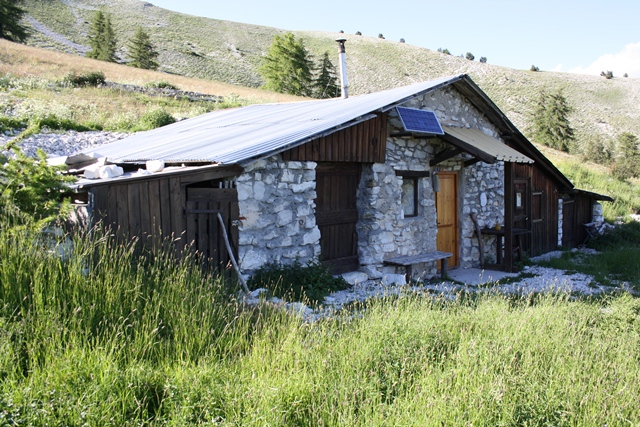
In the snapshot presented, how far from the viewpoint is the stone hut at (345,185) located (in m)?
6.98

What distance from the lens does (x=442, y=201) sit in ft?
38.1

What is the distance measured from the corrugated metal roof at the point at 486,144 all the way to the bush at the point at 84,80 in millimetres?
20663

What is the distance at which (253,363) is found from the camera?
414 centimetres

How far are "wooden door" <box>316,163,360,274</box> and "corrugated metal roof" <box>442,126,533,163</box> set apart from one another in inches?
95.1

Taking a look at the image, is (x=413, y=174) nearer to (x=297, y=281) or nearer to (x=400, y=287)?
(x=400, y=287)

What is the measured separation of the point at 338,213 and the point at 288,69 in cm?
3892

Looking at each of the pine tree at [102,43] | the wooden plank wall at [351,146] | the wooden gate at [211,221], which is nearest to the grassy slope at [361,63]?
the pine tree at [102,43]

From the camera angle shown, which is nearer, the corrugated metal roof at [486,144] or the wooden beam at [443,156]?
the wooden beam at [443,156]

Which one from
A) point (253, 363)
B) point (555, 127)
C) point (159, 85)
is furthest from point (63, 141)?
point (555, 127)

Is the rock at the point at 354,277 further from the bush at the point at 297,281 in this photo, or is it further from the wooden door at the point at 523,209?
the wooden door at the point at 523,209

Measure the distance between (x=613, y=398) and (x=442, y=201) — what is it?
781 centimetres

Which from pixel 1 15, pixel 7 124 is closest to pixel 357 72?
pixel 1 15

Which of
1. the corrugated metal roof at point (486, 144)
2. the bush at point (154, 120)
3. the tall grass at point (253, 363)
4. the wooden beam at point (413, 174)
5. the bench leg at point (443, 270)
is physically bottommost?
the bench leg at point (443, 270)

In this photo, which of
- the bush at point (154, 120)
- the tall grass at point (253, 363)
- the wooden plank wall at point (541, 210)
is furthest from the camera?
the bush at point (154, 120)
